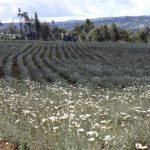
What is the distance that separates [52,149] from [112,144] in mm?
1068

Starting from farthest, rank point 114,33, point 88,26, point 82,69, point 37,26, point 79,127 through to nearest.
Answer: point 88,26 < point 37,26 < point 114,33 < point 82,69 < point 79,127

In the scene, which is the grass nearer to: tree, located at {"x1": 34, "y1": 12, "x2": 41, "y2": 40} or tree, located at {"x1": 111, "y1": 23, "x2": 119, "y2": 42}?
tree, located at {"x1": 111, "y1": 23, "x2": 119, "y2": 42}

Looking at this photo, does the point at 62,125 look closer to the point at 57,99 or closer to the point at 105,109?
the point at 105,109

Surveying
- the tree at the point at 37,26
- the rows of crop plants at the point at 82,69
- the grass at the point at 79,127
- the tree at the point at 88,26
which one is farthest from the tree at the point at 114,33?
the grass at the point at 79,127

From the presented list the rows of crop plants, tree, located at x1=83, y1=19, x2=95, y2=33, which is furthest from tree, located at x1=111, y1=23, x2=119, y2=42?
the rows of crop plants

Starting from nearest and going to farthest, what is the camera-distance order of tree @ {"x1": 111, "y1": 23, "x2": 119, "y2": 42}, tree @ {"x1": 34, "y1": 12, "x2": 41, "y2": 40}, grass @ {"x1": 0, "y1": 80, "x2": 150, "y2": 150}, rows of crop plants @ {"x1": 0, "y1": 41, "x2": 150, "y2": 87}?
grass @ {"x1": 0, "y1": 80, "x2": 150, "y2": 150} < rows of crop plants @ {"x1": 0, "y1": 41, "x2": 150, "y2": 87} < tree @ {"x1": 111, "y1": 23, "x2": 119, "y2": 42} < tree @ {"x1": 34, "y1": 12, "x2": 41, "y2": 40}

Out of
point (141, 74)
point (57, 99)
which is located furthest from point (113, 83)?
point (57, 99)

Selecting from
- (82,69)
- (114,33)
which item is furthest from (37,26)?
(82,69)

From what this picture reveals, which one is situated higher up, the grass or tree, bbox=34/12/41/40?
the grass

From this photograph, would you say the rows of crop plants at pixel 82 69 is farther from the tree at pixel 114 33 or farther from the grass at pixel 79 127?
the tree at pixel 114 33

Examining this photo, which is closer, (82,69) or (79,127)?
(79,127)

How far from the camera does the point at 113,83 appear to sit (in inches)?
991

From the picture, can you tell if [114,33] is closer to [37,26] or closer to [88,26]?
[88,26]

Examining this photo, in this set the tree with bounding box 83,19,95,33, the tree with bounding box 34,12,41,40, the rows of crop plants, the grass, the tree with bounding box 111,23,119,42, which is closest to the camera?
the grass
